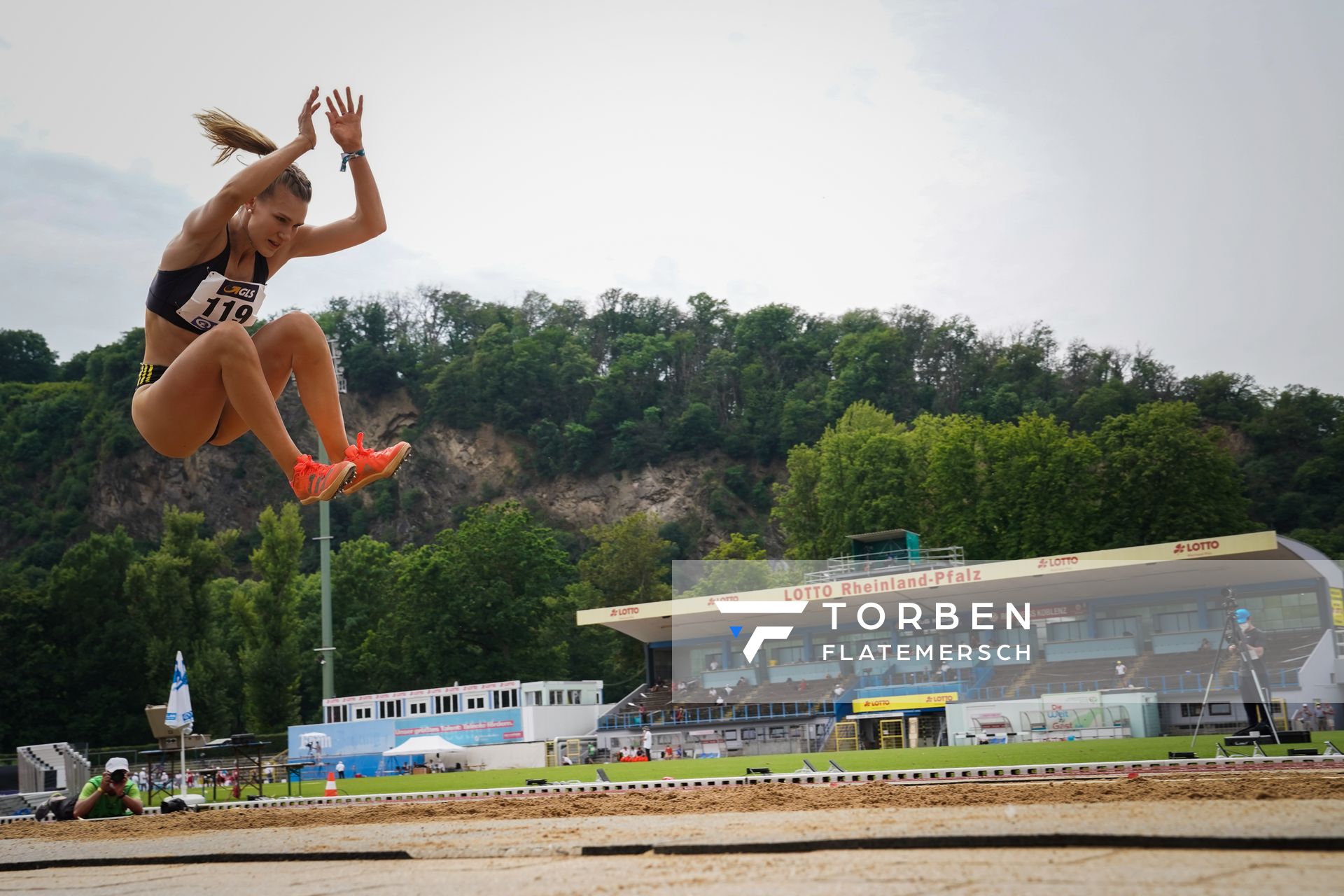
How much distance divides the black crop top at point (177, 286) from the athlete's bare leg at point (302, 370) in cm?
37

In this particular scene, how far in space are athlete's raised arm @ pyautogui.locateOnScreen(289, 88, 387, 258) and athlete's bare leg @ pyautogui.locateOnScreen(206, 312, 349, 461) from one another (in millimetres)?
410

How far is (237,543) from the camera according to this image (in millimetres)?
93625

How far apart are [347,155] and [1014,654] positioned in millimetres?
36957

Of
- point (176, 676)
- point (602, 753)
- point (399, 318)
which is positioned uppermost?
point (399, 318)

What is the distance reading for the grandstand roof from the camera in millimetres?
34625

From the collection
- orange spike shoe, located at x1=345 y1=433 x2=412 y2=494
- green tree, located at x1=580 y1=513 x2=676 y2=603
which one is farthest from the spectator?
green tree, located at x1=580 y1=513 x2=676 y2=603

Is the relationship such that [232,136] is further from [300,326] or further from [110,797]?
[110,797]

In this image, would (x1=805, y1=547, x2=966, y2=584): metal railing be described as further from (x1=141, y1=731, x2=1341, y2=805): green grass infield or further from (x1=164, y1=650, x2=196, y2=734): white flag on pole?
(x1=164, y1=650, x2=196, y2=734): white flag on pole

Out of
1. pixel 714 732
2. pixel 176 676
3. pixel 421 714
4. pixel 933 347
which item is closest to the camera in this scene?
pixel 176 676

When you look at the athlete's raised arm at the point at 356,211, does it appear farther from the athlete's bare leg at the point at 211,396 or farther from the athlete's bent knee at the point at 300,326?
the athlete's bare leg at the point at 211,396

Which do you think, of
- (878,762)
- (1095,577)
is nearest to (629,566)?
(1095,577)

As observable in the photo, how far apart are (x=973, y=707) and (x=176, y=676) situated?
764 inches

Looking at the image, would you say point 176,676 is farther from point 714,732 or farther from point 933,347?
point 933,347

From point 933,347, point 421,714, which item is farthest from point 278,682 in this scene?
point 933,347
